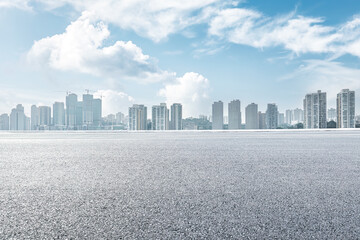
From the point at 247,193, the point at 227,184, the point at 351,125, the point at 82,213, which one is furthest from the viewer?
the point at 351,125

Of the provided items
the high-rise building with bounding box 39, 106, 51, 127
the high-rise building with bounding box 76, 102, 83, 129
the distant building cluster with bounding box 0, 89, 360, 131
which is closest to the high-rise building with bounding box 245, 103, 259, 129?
the distant building cluster with bounding box 0, 89, 360, 131

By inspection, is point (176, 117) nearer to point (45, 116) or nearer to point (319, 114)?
point (319, 114)

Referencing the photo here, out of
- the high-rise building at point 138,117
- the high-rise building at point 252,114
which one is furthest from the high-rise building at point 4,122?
the high-rise building at point 252,114

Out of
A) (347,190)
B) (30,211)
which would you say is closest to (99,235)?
(30,211)

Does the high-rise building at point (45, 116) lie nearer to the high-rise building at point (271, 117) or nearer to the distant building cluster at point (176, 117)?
the distant building cluster at point (176, 117)

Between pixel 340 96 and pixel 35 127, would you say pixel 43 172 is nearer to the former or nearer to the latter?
pixel 340 96

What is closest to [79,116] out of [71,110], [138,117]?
[71,110]

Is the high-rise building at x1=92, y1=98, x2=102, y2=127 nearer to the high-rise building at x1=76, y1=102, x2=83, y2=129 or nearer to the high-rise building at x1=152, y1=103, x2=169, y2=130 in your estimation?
the high-rise building at x1=76, y1=102, x2=83, y2=129
